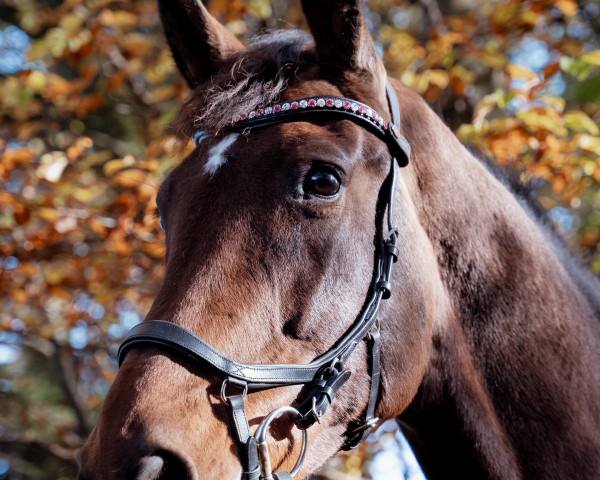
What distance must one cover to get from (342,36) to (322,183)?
665 millimetres

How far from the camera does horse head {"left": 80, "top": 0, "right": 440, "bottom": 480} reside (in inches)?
82.5

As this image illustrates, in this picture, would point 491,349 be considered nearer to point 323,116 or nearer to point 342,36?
point 323,116

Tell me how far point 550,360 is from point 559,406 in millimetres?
193

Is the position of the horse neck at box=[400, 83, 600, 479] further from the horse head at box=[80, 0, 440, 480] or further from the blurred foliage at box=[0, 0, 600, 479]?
the blurred foliage at box=[0, 0, 600, 479]

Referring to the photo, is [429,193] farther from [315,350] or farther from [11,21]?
[11,21]

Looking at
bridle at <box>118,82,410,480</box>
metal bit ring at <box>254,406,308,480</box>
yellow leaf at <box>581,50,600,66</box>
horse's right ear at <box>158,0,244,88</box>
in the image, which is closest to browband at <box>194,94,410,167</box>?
bridle at <box>118,82,410,480</box>

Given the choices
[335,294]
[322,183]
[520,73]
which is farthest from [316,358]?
[520,73]

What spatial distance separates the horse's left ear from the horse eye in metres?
0.57

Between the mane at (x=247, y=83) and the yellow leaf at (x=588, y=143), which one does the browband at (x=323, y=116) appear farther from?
the yellow leaf at (x=588, y=143)

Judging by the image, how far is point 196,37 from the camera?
3197 mm

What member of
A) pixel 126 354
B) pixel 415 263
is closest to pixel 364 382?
pixel 415 263

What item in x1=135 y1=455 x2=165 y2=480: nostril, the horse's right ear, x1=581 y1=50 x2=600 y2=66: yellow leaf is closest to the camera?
x1=135 y1=455 x2=165 y2=480: nostril

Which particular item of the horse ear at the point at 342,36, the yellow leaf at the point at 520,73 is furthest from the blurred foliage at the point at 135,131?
the horse ear at the point at 342,36

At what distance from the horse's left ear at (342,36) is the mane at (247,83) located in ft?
0.40
